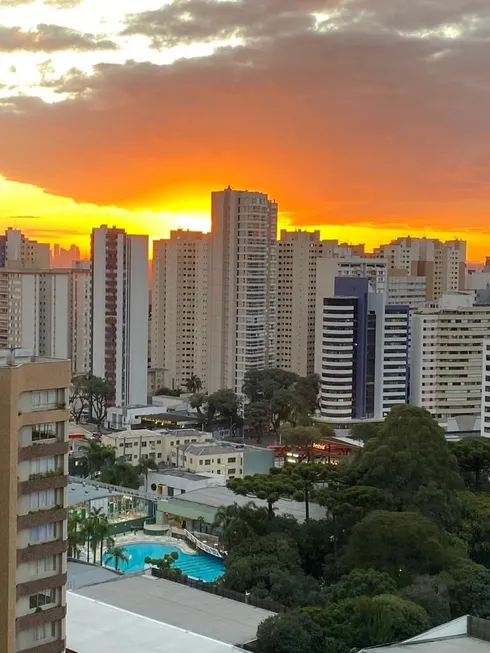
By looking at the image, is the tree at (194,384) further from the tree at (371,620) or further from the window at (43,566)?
the window at (43,566)

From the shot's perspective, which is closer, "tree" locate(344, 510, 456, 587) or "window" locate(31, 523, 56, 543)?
"window" locate(31, 523, 56, 543)

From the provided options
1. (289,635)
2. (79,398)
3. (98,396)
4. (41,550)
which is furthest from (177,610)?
(79,398)

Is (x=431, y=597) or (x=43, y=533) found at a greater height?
(x=43, y=533)

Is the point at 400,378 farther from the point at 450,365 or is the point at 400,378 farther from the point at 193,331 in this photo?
the point at 193,331

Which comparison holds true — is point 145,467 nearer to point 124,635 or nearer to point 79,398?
point 79,398

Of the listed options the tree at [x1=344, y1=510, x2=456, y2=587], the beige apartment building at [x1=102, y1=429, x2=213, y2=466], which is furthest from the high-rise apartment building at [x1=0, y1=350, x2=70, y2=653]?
the beige apartment building at [x1=102, y1=429, x2=213, y2=466]

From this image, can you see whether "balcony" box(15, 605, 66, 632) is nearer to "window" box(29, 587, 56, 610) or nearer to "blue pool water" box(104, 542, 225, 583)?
"window" box(29, 587, 56, 610)

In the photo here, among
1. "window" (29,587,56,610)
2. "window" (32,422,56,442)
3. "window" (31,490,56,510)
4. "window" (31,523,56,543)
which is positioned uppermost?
"window" (32,422,56,442)
